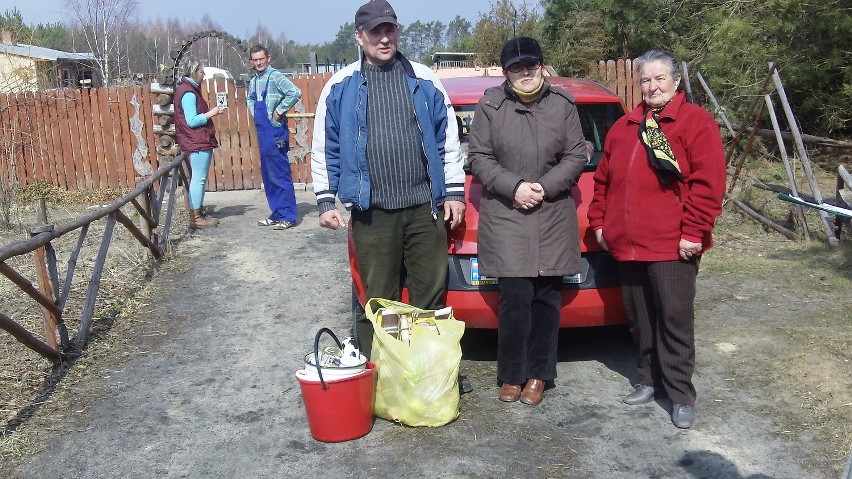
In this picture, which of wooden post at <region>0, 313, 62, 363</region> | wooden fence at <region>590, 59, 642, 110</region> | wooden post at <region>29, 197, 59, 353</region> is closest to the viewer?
wooden post at <region>0, 313, 62, 363</region>

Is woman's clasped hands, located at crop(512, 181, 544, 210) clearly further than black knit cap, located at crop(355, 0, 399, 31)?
Yes

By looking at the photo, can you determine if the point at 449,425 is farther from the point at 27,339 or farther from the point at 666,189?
the point at 27,339

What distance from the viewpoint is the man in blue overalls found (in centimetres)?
875

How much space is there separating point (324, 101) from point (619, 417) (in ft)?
7.52

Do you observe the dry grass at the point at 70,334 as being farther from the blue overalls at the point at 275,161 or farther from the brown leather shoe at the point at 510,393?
the brown leather shoe at the point at 510,393

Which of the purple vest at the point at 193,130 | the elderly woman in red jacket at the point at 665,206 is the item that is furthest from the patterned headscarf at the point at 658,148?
Result: the purple vest at the point at 193,130

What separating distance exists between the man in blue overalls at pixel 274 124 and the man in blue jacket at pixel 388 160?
15.6 ft

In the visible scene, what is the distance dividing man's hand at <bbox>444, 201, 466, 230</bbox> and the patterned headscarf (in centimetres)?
101

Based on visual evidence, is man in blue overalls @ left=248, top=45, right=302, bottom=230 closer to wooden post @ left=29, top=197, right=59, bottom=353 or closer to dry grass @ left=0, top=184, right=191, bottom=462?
dry grass @ left=0, top=184, right=191, bottom=462

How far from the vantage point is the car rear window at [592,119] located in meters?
5.45

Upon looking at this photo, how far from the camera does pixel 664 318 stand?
4.05 m

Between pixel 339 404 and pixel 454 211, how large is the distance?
46.7 inches

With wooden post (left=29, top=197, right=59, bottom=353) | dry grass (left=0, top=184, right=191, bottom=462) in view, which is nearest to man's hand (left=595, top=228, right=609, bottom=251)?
dry grass (left=0, top=184, right=191, bottom=462)

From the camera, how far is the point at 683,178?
12.8 ft
